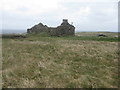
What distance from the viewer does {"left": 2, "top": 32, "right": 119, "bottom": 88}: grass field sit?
1384 cm

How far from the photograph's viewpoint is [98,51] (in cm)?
2286

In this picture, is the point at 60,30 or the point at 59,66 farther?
the point at 60,30

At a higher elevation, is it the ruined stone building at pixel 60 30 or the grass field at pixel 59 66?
the ruined stone building at pixel 60 30

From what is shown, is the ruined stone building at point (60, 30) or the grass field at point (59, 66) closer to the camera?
the grass field at point (59, 66)

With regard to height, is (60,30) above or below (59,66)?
above

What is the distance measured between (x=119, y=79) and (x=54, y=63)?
663 cm

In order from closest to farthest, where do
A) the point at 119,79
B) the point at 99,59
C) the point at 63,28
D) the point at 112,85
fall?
the point at 112,85 → the point at 119,79 → the point at 99,59 → the point at 63,28

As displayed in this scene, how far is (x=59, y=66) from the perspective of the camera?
17.3 metres

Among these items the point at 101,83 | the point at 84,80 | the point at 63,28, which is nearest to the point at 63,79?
the point at 84,80

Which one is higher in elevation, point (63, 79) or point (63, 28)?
point (63, 28)

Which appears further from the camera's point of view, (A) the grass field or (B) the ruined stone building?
(B) the ruined stone building

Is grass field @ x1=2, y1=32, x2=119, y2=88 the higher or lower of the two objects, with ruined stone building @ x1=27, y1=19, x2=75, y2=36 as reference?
lower

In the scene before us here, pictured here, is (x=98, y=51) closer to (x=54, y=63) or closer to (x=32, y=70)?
(x=54, y=63)

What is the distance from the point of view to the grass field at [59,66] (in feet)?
45.4
